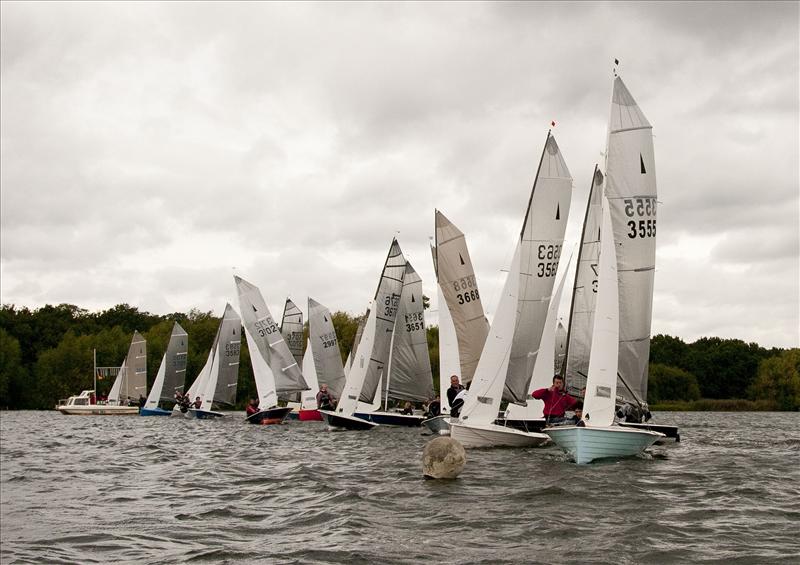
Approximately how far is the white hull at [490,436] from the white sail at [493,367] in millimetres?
462

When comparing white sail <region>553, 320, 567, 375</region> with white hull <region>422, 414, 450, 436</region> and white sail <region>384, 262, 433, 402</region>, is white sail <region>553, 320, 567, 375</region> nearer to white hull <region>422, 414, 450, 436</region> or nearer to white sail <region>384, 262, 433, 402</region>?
white sail <region>384, 262, 433, 402</region>

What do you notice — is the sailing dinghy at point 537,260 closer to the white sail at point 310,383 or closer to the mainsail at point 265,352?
the mainsail at point 265,352

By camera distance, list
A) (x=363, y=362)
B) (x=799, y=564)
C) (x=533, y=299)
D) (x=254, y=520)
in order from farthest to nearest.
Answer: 1. (x=363, y=362)
2. (x=533, y=299)
3. (x=254, y=520)
4. (x=799, y=564)

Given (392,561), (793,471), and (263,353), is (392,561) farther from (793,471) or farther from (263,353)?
(263,353)

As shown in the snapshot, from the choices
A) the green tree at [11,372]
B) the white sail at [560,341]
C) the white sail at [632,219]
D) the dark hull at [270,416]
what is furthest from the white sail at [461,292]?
the green tree at [11,372]

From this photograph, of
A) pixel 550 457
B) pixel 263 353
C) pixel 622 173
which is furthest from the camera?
pixel 263 353

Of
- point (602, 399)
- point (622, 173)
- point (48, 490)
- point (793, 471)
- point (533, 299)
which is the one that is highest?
point (622, 173)

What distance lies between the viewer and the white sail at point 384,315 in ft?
117

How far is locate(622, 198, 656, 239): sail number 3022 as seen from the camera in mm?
23219

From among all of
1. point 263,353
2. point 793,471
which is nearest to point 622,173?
point 793,471

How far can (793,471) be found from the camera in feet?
61.8

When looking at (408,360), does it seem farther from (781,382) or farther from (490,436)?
(781,382)

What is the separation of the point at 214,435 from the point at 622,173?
67.4 ft

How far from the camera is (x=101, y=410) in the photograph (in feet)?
235
